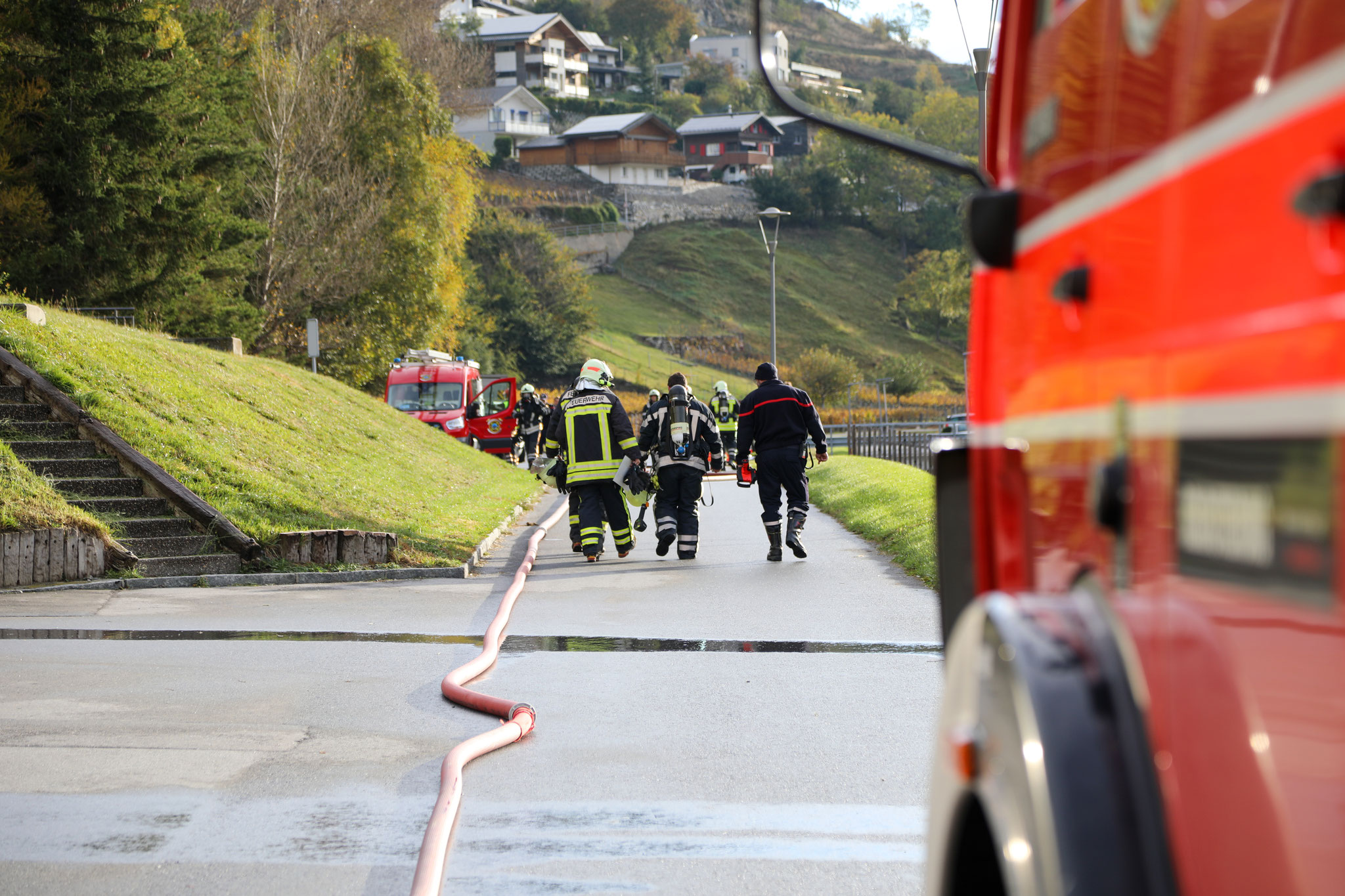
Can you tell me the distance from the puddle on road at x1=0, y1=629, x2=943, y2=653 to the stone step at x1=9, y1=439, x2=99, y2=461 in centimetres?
497

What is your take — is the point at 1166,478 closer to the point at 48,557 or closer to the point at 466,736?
the point at 466,736

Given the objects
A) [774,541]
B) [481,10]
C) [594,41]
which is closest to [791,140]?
[594,41]

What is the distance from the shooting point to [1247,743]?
1389 millimetres

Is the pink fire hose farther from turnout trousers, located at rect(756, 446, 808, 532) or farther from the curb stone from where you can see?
turnout trousers, located at rect(756, 446, 808, 532)

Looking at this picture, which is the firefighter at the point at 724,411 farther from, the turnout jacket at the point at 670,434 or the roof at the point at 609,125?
the roof at the point at 609,125

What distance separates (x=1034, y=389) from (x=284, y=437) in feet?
57.4

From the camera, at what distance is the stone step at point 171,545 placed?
12.9 m

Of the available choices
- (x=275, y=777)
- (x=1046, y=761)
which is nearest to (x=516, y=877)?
(x=275, y=777)

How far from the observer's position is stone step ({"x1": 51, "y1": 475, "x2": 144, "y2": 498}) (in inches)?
534

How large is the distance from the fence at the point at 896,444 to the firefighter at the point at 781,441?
36.8ft

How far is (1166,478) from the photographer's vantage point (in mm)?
1580

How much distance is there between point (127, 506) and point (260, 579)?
1874 mm

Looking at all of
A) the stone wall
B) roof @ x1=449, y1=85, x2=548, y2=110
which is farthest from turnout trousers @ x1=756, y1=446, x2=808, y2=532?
roof @ x1=449, y1=85, x2=548, y2=110

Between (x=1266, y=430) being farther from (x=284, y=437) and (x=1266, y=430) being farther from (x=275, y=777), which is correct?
(x=284, y=437)
